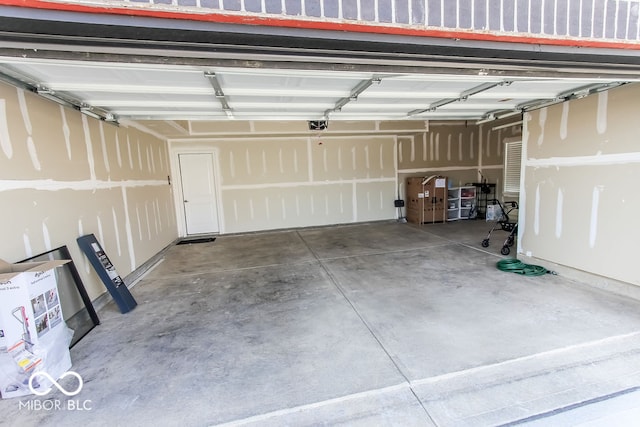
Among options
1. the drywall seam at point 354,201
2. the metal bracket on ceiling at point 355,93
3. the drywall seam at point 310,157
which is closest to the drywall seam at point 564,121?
the metal bracket on ceiling at point 355,93

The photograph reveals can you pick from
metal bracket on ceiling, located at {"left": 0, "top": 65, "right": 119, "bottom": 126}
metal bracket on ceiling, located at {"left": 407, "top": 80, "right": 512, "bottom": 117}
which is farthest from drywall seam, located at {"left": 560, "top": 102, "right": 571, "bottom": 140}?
metal bracket on ceiling, located at {"left": 0, "top": 65, "right": 119, "bottom": 126}

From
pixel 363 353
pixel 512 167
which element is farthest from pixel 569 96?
pixel 512 167

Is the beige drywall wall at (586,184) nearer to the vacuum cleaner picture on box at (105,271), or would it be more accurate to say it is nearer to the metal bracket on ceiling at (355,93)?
the metal bracket on ceiling at (355,93)

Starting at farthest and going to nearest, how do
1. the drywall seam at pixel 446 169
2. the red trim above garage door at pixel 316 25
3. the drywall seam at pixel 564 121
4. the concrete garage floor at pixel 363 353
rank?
the drywall seam at pixel 446 169
the drywall seam at pixel 564 121
the concrete garage floor at pixel 363 353
the red trim above garage door at pixel 316 25

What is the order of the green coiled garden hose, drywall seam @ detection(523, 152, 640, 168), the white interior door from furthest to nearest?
1. the white interior door
2. the green coiled garden hose
3. drywall seam @ detection(523, 152, 640, 168)

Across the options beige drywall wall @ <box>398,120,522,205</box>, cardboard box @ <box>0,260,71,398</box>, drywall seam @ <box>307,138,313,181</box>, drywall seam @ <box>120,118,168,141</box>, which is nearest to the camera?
cardboard box @ <box>0,260,71,398</box>

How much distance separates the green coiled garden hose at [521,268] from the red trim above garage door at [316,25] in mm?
2641

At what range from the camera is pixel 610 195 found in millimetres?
2936

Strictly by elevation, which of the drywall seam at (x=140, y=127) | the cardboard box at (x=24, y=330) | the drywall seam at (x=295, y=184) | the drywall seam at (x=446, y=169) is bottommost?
the cardboard box at (x=24, y=330)

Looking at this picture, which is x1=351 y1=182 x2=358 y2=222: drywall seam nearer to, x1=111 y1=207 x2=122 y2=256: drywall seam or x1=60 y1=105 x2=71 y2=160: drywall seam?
x1=111 y1=207 x2=122 y2=256: drywall seam

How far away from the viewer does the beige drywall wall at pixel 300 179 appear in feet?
22.3

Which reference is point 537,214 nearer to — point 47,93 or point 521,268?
Result: point 521,268

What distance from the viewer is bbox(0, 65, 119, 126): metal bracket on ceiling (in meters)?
2.04

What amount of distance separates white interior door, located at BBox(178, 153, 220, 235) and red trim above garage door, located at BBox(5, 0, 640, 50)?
5912mm
